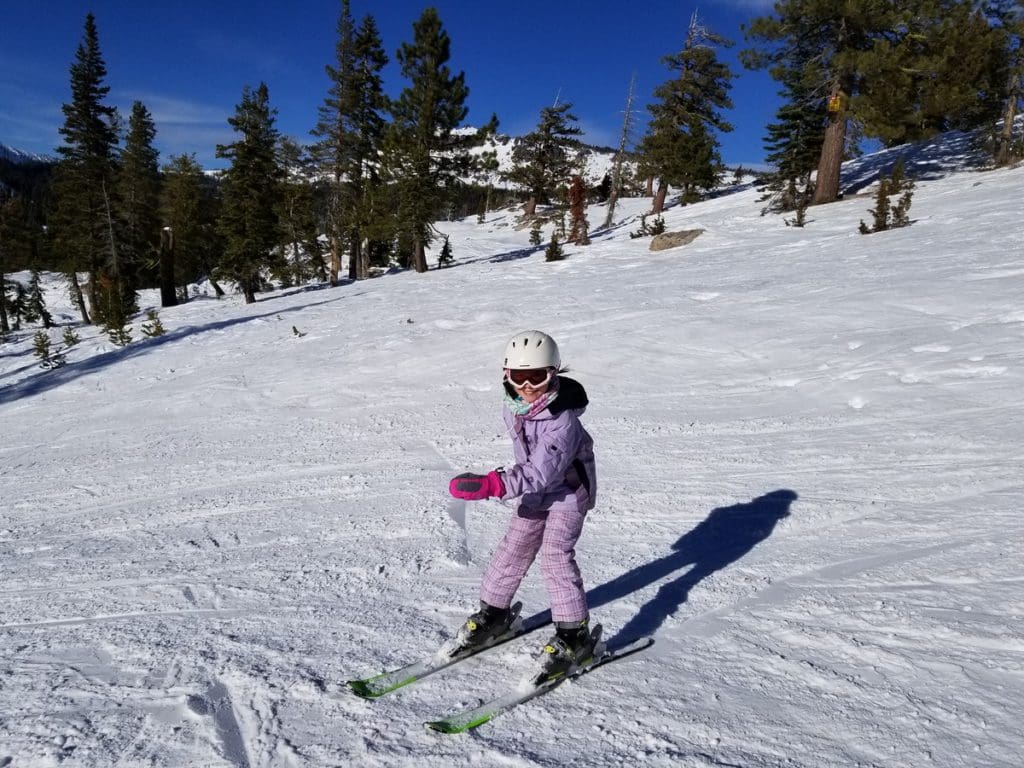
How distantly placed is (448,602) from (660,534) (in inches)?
73.1

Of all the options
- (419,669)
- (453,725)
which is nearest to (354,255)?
(419,669)

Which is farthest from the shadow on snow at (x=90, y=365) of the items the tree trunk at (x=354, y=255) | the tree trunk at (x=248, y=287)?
the tree trunk at (x=354, y=255)

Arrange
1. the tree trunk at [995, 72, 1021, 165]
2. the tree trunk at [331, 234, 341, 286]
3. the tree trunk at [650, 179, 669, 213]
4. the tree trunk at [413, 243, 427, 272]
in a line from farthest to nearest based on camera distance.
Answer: the tree trunk at [650, 179, 669, 213] < the tree trunk at [331, 234, 341, 286] < the tree trunk at [413, 243, 427, 272] < the tree trunk at [995, 72, 1021, 165]

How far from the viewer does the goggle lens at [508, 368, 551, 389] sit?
9.14 ft

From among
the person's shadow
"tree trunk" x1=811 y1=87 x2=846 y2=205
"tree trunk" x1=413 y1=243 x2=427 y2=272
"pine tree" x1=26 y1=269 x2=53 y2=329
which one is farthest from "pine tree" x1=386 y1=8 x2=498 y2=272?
"pine tree" x1=26 y1=269 x2=53 y2=329

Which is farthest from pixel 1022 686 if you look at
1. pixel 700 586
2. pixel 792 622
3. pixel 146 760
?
pixel 146 760

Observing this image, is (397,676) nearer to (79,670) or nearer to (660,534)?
(79,670)

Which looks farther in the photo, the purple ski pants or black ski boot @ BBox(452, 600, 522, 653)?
black ski boot @ BBox(452, 600, 522, 653)

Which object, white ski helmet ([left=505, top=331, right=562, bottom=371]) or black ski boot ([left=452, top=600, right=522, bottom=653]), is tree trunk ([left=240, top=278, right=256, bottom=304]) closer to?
black ski boot ([left=452, top=600, right=522, bottom=653])

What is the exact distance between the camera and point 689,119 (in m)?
A: 29.5

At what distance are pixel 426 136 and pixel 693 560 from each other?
22.8m

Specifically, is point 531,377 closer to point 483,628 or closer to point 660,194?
point 483,628

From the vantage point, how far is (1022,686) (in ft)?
9.02

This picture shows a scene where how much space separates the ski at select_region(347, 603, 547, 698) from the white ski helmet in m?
1.49
